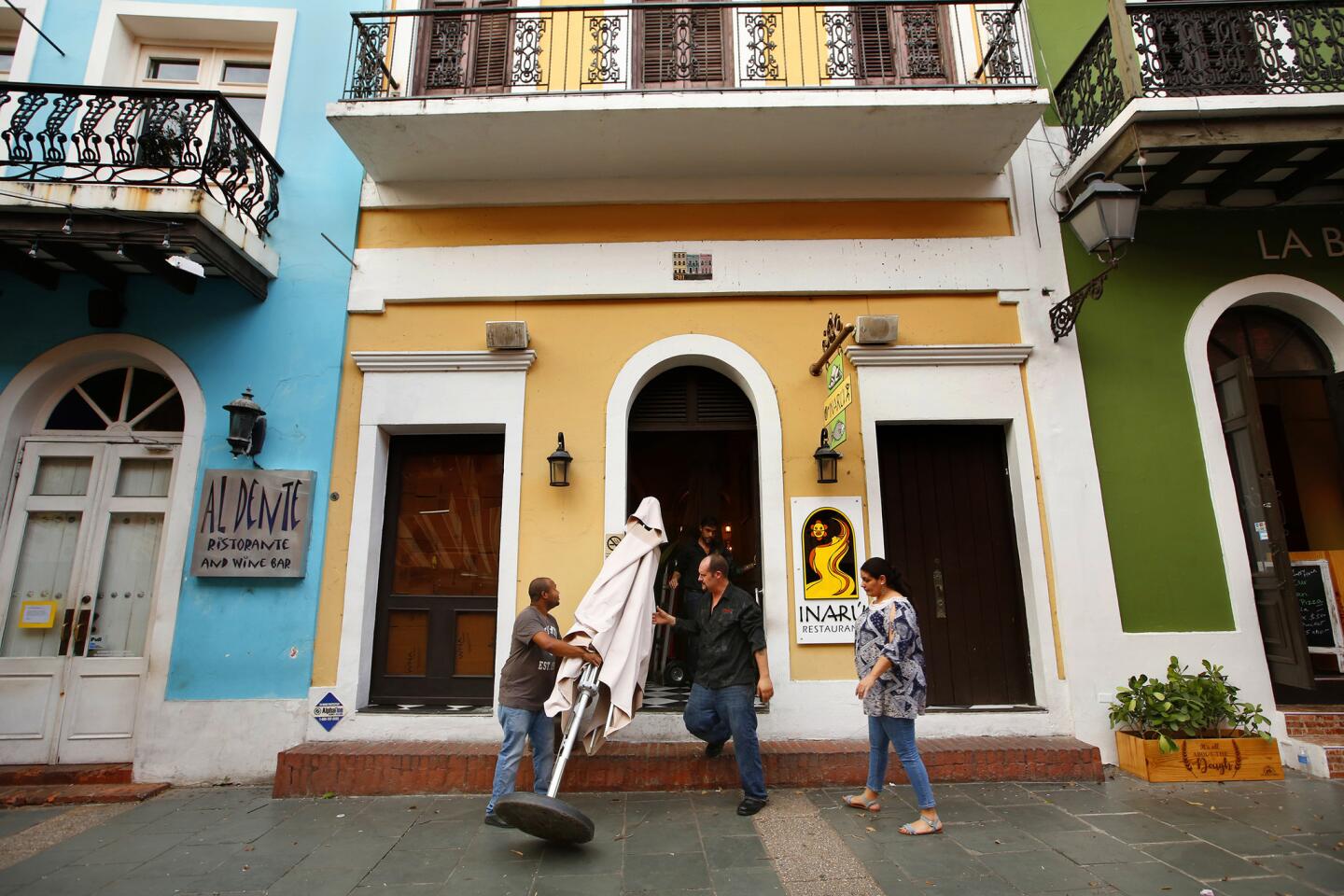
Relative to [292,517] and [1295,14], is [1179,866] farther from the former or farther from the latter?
[1295,14]

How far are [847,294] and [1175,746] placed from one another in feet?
15.8

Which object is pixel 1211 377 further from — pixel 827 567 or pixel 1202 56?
pixel 827 567

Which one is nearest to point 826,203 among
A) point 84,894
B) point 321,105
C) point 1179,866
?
point 321,105

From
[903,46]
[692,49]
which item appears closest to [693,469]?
[692,49]

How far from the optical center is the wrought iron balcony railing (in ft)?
19.3

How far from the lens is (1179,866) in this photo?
3.78m

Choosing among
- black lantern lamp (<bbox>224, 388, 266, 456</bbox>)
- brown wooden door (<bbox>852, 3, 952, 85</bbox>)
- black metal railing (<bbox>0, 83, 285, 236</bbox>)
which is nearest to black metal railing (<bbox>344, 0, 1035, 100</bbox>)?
brown wooden door (<bbox>852, 3, 952, 85</bbox>)

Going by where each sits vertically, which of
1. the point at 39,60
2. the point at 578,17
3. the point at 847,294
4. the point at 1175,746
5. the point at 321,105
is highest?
the point at 578,17

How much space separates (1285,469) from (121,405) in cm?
1296

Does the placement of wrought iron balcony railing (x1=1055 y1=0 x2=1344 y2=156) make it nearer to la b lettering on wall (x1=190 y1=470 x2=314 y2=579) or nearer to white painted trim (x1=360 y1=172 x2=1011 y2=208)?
white painted trim (x1=360 y1=172 x2=1011 y2=208)

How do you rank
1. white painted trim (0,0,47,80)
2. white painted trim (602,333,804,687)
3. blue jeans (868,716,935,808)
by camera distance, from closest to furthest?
blue jeans (868,716,935,808) → white painted trim (602,333,804,687) → white painted trim (0,0,47,80)

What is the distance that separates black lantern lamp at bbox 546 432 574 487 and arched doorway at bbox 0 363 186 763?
383cm

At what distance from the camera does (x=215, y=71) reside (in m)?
7.30

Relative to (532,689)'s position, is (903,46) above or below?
above
